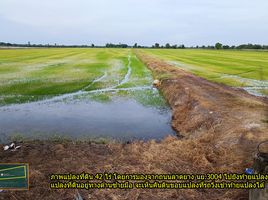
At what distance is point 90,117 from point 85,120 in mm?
671

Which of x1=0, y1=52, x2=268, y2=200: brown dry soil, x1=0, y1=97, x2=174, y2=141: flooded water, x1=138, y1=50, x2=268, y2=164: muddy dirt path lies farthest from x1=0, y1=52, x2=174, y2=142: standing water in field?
x1=0, y1=52, x2=268, y2=200: brown dry soil

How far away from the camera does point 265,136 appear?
34.9ft

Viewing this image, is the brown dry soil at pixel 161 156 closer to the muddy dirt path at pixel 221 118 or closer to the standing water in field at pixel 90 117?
the muddy dirt path at pixel 221 118

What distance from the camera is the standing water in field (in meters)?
13.3

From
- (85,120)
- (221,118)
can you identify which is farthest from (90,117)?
(221,118)

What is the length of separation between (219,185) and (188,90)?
1332 cm

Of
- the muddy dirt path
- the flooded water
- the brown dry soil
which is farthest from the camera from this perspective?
the flooded water

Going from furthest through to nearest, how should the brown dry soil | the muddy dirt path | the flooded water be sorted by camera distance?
the flooded water, the muddy dirt path, the brown dry soil

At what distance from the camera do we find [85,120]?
15469mm

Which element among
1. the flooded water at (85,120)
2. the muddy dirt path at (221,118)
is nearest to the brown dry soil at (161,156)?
the muddy dirt path at (221,118)

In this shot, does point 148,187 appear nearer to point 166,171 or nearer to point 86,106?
point 166,171

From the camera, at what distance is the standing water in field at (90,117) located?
13.3 m

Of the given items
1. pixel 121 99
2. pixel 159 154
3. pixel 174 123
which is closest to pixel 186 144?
pixel 159 154

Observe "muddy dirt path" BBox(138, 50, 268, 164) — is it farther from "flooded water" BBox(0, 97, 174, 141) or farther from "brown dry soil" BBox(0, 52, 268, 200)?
"flooded water" BBox(0, 97, 174, 141)
